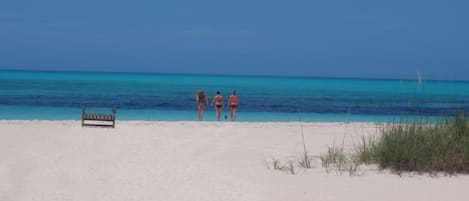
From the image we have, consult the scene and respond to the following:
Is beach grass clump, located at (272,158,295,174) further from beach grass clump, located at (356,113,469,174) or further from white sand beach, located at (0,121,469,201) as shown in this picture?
beach grass clump, located at (356,113,469,174)

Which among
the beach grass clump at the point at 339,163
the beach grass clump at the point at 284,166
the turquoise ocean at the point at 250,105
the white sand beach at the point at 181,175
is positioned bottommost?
the turquoise ocean at the point at 250,105

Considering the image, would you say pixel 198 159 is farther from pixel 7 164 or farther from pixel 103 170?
pixel 7 164

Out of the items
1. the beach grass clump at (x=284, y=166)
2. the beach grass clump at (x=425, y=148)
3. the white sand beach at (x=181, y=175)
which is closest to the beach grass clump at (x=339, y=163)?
the white sand beach at (x=181, y=175)

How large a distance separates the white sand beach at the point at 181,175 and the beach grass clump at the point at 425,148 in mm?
263

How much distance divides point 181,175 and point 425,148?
3.72 meters

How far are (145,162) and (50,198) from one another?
10.6 feet

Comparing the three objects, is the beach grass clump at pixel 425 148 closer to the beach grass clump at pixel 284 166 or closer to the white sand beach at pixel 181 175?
the white sand beach at pixel 181 175

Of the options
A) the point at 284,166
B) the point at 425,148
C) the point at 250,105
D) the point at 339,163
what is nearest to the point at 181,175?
the point at 284,166

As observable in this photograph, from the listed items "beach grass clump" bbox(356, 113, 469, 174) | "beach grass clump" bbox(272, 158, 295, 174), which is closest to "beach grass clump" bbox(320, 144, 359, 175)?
"beach grass clump" bbox(356, 113, 469, 174)

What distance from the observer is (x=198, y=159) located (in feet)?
38.0

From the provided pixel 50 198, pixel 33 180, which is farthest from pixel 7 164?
pixel 50 198

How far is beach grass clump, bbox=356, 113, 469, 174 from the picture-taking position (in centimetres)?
924

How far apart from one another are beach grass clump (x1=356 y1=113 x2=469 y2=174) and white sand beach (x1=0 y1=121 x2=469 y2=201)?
263mm

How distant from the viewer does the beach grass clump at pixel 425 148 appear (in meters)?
9.24
